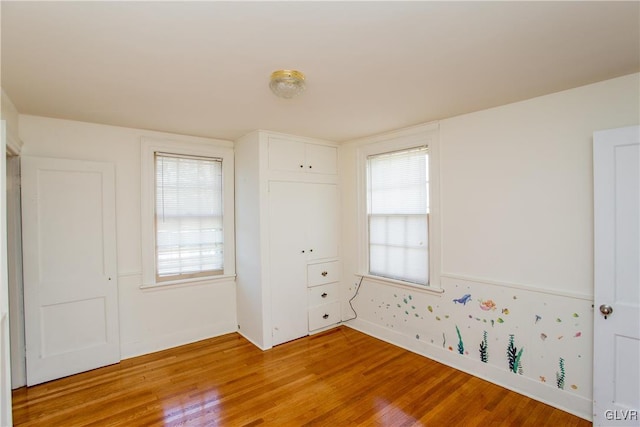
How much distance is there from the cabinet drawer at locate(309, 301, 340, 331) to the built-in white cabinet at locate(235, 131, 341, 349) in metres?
0.01

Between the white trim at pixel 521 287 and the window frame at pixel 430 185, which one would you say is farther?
the window frame at pixel 430 185

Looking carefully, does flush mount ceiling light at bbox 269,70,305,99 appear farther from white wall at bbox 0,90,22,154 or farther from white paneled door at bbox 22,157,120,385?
white paneled door at bbox 22,157,120,385

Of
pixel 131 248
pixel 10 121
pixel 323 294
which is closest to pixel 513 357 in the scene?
pixel 323 294

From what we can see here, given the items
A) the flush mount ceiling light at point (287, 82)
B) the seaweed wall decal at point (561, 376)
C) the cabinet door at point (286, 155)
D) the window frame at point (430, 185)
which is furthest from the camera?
the cabinet door at point (286, 155)

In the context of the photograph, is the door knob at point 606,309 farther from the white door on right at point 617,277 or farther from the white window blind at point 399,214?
the white window blind at point 399,214

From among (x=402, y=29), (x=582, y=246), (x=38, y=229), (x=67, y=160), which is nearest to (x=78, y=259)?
(x=38, y=229)

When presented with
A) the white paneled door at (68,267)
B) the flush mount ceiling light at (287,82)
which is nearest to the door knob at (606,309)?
the flush mount ceiling light at (287,82)

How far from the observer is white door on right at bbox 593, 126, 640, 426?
2.00 metres

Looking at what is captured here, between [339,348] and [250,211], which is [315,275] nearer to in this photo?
[339,348]

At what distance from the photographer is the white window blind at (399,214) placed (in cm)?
329

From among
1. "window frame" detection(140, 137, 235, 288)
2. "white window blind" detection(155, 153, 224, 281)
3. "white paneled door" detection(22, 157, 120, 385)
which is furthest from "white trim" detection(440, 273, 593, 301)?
"white paneled door" detection(22, 157, 120, 385)

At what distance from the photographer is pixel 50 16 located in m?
1.40

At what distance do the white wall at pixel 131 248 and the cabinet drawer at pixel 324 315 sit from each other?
124 centimetres

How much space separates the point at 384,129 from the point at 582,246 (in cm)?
205
